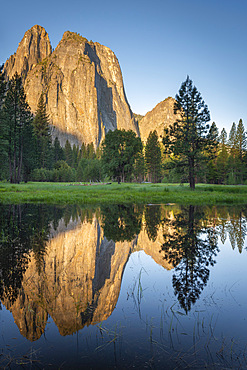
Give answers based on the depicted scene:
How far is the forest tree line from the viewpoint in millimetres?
36875

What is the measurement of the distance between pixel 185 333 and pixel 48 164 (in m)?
86.5

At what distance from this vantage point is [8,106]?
49.8 meters

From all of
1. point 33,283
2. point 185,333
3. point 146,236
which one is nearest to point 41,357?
point 185,333

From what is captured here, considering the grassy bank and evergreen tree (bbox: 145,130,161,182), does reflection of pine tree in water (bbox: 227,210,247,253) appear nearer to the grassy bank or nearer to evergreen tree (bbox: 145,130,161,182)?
the grassy bank

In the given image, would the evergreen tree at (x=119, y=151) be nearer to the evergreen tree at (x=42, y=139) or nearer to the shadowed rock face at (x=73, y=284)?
the evergreen tree at (x=42, y=139)

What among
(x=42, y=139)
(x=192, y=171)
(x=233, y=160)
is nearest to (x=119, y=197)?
(x=192, y=171)

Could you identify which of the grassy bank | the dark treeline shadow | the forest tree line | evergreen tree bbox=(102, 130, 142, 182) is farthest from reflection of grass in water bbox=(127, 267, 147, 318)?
evergreen tree bbox=(102, 130, 142, 182)

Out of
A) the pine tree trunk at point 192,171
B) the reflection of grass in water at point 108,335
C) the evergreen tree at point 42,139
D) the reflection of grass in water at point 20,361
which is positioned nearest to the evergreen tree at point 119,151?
the pine tree trunk at point 192,171

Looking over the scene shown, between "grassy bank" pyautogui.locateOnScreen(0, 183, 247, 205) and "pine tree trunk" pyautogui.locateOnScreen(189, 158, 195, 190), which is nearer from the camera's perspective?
"grassy bank" pyautogui.locateOnScreen(0, 183, 247, 205)

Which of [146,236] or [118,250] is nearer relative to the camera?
[118,250]

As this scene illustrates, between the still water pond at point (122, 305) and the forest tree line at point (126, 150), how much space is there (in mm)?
29663

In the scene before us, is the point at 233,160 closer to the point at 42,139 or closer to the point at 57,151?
the point at 42,139

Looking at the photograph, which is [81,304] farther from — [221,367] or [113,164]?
[113,164]

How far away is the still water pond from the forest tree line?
→ 97.3ft
